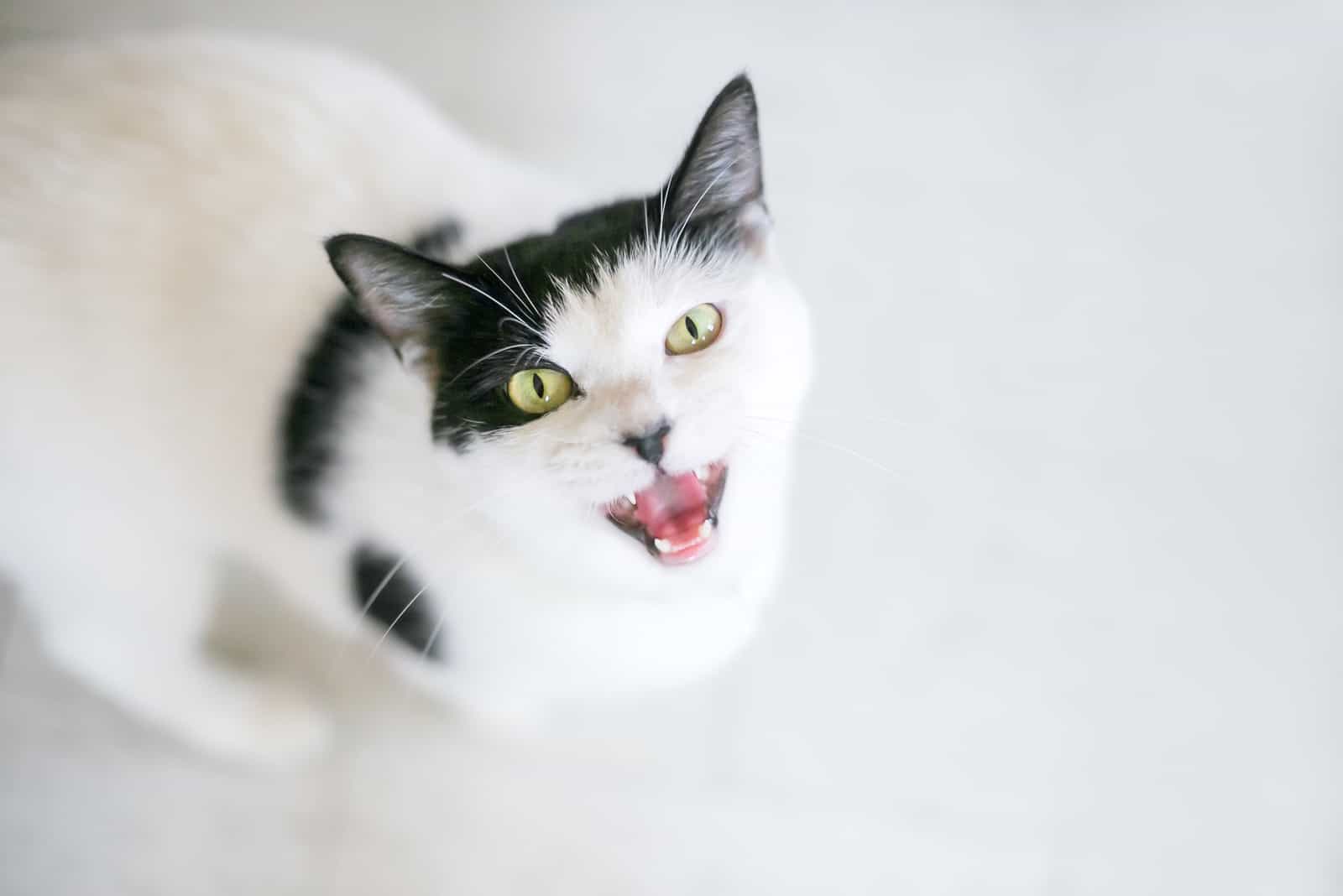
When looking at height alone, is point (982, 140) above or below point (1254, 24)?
below

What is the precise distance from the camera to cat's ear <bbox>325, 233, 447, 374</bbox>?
2.65 feet

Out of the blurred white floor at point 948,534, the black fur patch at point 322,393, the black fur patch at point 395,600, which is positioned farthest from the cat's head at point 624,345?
the blurred white floor at point 948,534

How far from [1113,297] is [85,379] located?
157cm

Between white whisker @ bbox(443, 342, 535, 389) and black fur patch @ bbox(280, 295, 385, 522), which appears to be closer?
white whisker @ bbox(443, 342, 535, 389)

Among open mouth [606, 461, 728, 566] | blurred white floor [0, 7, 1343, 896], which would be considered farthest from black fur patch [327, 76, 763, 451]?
blurred white floor [0, 7, 1343, 896]

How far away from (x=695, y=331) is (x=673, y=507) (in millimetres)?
166

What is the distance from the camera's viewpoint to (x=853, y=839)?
4.88ft

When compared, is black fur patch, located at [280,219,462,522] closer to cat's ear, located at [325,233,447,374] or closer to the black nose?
cat's ear, located at [325,233,447,374]

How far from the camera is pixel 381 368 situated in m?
1.04

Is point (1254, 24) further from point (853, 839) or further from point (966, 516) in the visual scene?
point (853, 839)

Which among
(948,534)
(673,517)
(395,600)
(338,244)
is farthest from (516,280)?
(948,534)

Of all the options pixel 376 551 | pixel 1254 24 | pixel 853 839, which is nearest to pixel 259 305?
pixel 376 551

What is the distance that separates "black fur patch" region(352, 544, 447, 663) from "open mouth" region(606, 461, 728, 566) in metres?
0.30

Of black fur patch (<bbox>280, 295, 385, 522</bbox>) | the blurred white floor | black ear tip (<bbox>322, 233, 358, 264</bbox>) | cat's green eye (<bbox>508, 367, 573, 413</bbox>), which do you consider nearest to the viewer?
black ear tip (<bbox>322, 233, 358, 264</bbox>)
